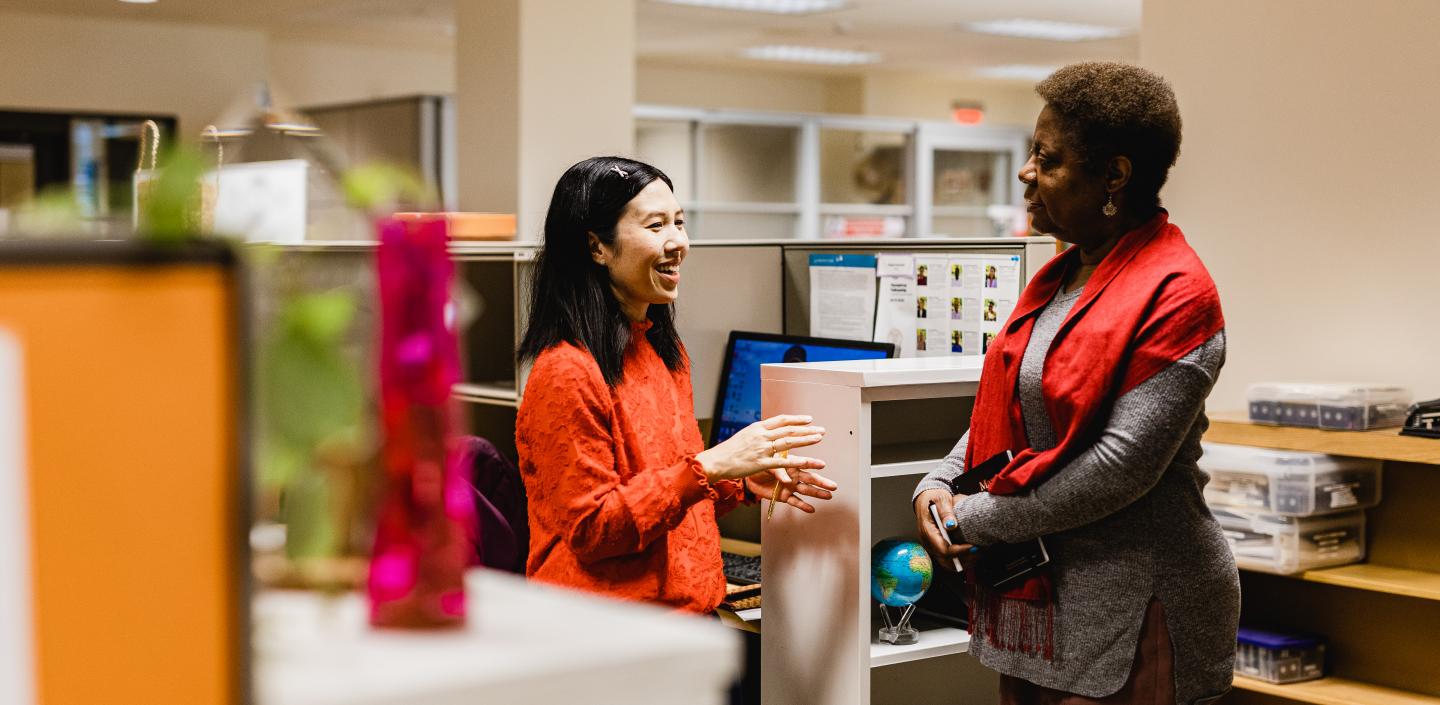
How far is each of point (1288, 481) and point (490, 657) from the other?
105 inches

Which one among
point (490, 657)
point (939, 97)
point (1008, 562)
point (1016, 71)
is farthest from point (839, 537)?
point (939, 97)

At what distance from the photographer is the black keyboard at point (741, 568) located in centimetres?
267

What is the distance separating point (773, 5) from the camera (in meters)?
7.52

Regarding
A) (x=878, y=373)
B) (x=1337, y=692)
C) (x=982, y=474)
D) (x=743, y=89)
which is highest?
(x=743, y=89)

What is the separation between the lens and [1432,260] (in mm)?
3150

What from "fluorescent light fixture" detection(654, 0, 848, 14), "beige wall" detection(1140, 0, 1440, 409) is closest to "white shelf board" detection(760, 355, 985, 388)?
"beige wall" detection(1140, 0, 1440, 409)

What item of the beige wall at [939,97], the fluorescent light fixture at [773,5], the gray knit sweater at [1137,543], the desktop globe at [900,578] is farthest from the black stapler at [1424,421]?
the beige wall at [939,97]

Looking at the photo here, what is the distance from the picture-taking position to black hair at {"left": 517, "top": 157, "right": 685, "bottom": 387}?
190 cm

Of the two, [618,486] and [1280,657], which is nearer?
[618,486]

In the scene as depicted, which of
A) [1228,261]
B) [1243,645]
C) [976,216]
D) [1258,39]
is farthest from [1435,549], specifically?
[976,216]

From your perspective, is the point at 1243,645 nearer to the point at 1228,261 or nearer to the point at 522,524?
the point at 1228,261

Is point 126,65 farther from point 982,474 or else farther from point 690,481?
point 982,474

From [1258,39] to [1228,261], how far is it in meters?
0.57

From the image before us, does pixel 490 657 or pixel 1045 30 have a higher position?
pixel 1045 30
